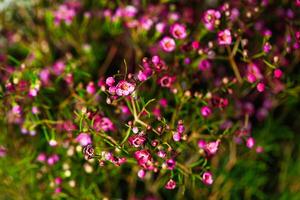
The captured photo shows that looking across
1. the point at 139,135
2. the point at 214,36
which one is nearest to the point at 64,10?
the point at 214,36

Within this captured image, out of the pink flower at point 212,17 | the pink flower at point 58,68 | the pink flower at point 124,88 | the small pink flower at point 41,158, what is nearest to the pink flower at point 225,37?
the pink flower at point 212,17

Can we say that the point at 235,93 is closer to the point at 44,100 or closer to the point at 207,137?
the point at 207,137

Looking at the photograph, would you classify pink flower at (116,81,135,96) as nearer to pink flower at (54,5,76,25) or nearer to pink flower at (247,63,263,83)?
pink flower at (247,63,263,83)

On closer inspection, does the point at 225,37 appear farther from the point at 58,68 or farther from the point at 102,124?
the point at 58,68

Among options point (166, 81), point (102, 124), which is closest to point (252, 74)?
point (166, 81)

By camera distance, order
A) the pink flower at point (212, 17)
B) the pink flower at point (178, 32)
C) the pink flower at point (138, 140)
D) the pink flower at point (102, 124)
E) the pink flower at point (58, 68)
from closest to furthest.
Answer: the pink flower at point (138, 140)
the pink flower at point (102, 124)
the pink flower at point (212, 17)
the pink flower at point (178, 32)
the pink flower at point (58, 68)

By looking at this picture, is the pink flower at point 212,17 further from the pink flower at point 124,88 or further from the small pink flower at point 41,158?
the small pink flower at point 41,158
